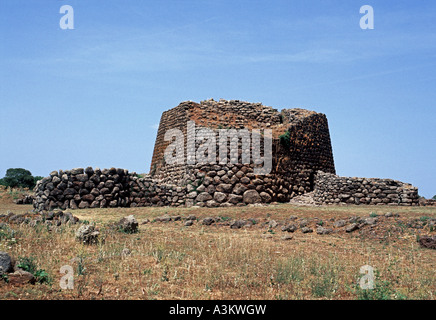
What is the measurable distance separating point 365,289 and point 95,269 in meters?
4.31

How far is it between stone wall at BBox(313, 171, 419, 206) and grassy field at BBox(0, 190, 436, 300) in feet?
32.8

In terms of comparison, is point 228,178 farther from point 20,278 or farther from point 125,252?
point 20,278

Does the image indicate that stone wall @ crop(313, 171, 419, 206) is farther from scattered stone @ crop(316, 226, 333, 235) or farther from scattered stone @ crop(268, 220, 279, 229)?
scattered stone @ crop(316, 226, 333, 235)

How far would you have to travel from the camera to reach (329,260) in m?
7.27

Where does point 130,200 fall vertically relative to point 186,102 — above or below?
below

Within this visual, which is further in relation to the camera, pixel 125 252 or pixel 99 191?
pixel 99 191

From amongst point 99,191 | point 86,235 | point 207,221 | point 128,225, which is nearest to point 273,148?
point 207,221

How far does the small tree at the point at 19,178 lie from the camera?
35688mm

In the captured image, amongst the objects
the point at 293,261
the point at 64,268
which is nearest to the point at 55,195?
the point at 64,268

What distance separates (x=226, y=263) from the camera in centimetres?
701

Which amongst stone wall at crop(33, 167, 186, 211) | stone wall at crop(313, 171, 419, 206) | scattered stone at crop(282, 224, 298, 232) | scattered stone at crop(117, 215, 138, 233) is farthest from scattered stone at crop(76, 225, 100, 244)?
stone wall at crop(313, 171, 419, 206)

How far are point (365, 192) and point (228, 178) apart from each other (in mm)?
8003

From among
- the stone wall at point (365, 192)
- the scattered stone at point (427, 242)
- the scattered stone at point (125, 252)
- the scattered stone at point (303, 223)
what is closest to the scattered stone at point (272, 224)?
the scattered stone at point (303, 223)
